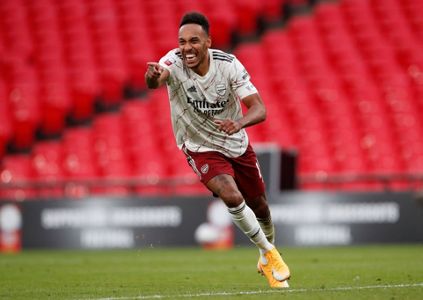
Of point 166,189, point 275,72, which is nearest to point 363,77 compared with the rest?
point 275,72

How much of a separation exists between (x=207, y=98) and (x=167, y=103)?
483 inches

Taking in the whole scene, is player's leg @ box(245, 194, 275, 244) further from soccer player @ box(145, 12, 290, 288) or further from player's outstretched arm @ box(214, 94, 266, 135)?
player's outstretched arm @ box(214, 94, 266, 135)

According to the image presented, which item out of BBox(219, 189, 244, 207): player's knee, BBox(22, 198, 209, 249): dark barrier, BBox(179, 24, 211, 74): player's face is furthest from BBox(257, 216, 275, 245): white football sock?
BBox(22, 198, 209, 249): dark barrier

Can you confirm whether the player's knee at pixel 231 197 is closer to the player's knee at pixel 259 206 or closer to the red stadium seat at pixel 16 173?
Answer: the player's knee at pixel 259 206

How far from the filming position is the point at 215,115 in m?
8.46

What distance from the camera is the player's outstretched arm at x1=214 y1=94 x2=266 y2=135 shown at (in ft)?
25.1

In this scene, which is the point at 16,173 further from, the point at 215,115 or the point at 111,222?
the point at 215,115

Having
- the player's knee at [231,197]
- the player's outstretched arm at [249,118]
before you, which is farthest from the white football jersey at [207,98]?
the player's knee at [231,197]

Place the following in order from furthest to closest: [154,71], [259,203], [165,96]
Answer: [165,96] → [259,203] → [154,71]

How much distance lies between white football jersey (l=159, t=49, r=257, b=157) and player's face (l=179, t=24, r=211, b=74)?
0.20 metres

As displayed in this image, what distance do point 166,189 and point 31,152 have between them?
3883 mm

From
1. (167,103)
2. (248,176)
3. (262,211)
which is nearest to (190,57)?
(248,176)

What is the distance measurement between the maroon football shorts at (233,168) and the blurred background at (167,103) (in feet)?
21.8

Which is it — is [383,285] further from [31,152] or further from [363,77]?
[31,152]
